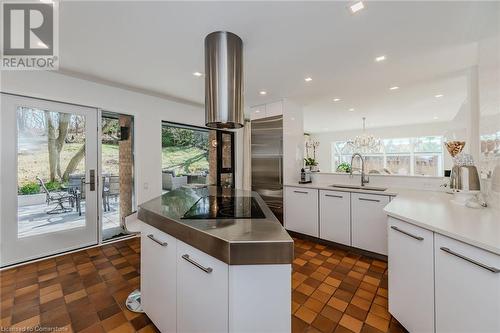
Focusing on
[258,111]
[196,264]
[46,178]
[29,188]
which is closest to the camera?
[196,264]

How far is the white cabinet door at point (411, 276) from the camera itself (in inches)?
46.9

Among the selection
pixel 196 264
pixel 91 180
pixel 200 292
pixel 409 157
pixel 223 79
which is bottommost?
pixel 200 292

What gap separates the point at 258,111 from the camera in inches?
156

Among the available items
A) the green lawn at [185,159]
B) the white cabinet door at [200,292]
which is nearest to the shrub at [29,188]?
the green lawn at [185,159]

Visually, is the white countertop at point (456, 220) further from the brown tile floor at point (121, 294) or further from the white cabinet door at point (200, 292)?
the white cabinet door at point (200, 292)

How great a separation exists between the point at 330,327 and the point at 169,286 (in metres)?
1.19

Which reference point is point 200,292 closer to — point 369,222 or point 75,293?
point 75,293

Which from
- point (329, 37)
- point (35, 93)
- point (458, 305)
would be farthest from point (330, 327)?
point (35, 93)

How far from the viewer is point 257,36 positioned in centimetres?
181

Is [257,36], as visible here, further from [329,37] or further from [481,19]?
[481,19]

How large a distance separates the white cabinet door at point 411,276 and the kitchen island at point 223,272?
0.92m

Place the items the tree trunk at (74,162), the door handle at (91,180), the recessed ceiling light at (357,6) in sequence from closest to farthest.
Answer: the recessed ceiling light at (357,6), the tree trunk at (74,162), the door handle at (91,180)

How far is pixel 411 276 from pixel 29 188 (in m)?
3.87

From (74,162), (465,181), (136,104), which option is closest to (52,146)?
(74,162)
